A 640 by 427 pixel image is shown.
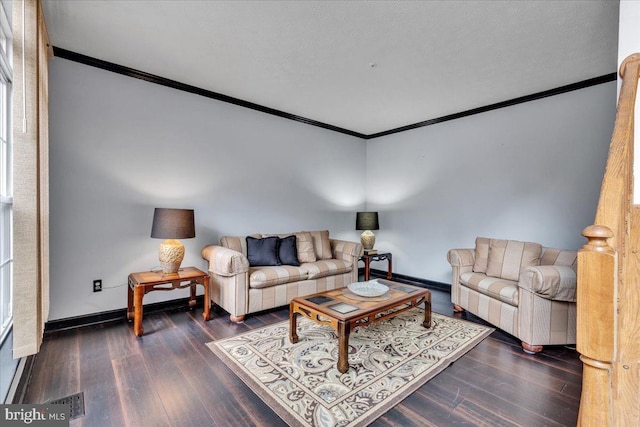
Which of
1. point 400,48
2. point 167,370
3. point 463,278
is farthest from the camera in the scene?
point 463,278

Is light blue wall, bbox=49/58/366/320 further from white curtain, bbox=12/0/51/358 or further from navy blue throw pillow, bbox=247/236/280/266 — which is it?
white curtain, bbox=12/0/51/358

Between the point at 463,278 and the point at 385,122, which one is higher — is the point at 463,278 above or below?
below

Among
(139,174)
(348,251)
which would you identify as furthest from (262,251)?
(139,174)

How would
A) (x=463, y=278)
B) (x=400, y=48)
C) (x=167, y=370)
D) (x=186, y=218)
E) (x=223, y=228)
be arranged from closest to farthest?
(x=167, y=370) → (x=400, y=48) → (x=186, y=218) → (x=463, y=278) → (x=223, y=228)

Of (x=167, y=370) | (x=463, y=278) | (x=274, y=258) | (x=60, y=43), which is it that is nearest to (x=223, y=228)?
(x=274, y=258)

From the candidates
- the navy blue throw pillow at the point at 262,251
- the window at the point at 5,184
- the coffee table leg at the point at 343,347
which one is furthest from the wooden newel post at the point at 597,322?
the navy blue throw pillow at the point at 262,251

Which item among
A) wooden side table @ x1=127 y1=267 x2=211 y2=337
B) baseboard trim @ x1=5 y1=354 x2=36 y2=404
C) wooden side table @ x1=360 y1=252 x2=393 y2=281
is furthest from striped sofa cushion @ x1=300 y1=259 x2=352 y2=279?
baseboard trim @ x1=5 y1=354 x2=36 y2=404

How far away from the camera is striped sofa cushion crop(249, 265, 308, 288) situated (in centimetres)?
316

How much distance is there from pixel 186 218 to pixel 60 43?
1.89m

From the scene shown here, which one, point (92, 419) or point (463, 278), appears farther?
point (463, 278)

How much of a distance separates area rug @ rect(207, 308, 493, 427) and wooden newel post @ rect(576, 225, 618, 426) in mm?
1063

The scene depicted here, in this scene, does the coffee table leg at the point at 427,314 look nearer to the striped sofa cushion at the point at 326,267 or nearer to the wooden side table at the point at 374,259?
the striped sofa cushion at the point at 326,267

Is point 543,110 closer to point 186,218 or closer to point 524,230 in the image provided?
point 524,230

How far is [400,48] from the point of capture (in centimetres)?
264
